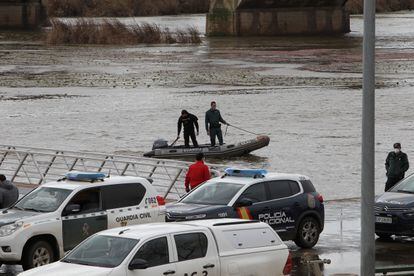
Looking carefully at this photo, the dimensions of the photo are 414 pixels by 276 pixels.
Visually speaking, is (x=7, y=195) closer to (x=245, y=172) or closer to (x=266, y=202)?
(x=245, y=172)

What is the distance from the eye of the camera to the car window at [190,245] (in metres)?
16.0

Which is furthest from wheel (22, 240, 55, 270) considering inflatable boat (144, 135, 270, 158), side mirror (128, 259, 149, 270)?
inflatable boat (144, 135, 270, 158)

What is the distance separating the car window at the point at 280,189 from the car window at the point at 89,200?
10.9 feet

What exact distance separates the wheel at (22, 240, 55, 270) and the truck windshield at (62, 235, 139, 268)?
3.15 metres

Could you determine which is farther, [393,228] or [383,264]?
[393,228]

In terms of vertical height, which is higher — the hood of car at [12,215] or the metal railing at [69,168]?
the hood of car at [12,215]

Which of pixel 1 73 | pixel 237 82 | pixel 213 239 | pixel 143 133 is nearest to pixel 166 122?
pixel 143 133

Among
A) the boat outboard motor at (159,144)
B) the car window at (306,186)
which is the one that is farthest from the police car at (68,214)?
Result: the boat outboard motor at (159,144)

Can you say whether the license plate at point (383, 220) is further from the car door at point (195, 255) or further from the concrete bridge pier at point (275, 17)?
the concrete bridge pier at point (275, 17)

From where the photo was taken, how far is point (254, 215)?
70.0 ft

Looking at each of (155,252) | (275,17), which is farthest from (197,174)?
(275,17)

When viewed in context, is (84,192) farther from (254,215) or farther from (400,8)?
(400,8)

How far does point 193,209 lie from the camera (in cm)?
2098

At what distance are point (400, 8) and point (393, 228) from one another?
159603 mm
